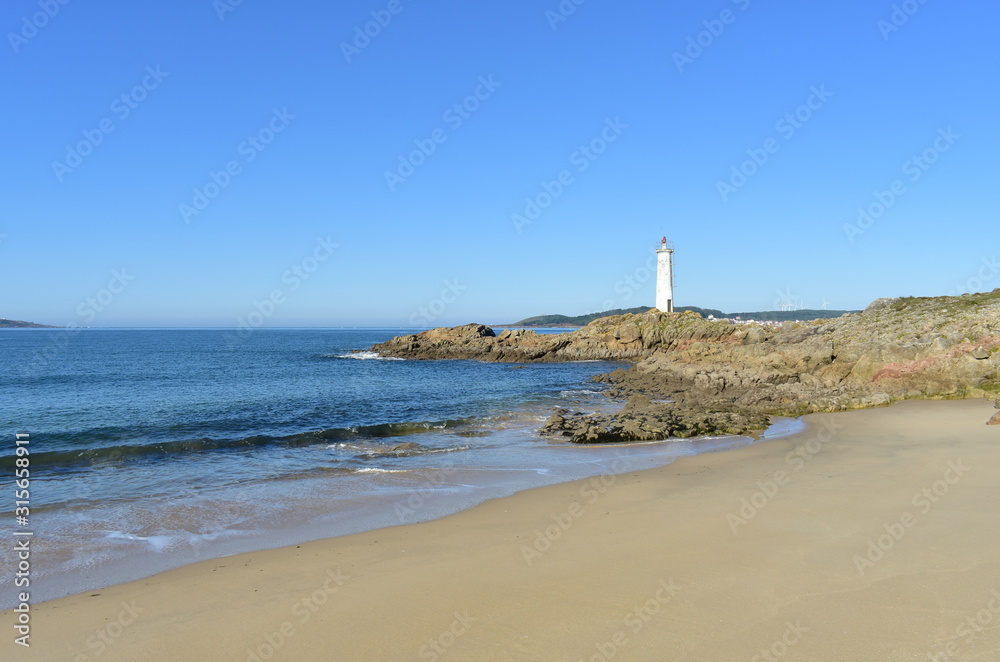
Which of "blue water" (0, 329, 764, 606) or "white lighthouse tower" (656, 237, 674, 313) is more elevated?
"white lighthouse tower" (656, 237, 674, 313)

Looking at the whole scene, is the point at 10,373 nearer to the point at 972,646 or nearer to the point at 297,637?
the point at 297,637

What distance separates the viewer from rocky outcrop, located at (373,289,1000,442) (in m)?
17.7

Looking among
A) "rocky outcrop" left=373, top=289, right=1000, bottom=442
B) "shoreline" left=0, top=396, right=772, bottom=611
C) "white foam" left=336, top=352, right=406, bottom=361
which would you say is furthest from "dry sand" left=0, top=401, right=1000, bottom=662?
"white foam" left=336, top=352, right=406, bottom=361

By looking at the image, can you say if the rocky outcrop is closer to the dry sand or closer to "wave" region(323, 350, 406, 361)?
the dry sand

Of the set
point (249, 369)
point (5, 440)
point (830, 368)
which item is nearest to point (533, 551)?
point (5, 440)

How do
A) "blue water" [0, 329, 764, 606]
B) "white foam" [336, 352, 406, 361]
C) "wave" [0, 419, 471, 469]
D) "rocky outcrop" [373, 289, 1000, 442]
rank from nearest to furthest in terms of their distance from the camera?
1. "blue water" [0, 329, 764, 606]
2. "wave" [0, 419, 471, 469]
3. "rocky outcrop" [373, 289, 1000, 442]
4. "white foam" [336, 352, 406, 361]

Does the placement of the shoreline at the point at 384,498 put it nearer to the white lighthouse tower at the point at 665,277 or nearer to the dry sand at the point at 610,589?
the dry sand at the point at 610,589

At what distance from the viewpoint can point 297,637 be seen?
5.26 metres

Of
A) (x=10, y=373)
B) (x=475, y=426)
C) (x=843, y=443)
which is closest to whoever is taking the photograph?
(x=843, y=443)

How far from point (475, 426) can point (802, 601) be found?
47.8 ft

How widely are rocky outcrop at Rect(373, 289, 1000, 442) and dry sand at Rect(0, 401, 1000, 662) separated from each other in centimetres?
775

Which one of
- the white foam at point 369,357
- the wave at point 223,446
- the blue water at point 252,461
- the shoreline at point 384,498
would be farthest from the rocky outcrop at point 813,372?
the white foam at point 369,357

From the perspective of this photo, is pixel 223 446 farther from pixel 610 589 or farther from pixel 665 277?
pixel 665 277

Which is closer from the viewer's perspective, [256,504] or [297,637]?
[297,637]
